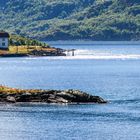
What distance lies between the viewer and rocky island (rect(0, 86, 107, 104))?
125m

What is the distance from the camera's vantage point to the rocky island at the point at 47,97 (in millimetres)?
125125

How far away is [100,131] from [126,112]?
732 inches

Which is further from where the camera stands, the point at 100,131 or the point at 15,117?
the point at 15,117

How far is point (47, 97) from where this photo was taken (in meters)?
126

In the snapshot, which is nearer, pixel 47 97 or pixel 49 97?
pixel 49 97

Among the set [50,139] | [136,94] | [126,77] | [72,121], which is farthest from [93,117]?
[126,77]

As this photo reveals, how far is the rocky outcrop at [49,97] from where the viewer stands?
4929 inches

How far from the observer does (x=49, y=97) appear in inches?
4938

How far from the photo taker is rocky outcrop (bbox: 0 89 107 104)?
411 feet

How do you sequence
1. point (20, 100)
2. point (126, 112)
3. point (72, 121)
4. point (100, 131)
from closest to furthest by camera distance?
point (100, 131)
point (72, 121)
point (126, 112)
point (20, 100)

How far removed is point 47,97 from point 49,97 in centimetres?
33

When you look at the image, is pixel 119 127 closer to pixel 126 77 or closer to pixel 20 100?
pixel 20 100

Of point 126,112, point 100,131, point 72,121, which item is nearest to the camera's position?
point 100,131

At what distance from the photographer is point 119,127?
10150 centimetres
